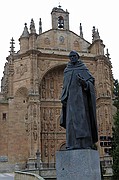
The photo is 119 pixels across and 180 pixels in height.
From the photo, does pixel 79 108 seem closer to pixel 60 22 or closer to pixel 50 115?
pixel 50 115

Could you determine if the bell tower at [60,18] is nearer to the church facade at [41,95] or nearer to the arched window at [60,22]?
the arched window at [60,22]

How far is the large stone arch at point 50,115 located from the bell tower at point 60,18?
6.32 meters

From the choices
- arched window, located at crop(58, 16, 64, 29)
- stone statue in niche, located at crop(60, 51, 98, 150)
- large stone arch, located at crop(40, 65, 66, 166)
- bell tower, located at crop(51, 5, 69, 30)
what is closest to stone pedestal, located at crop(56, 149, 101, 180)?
stone statue in niche, located at crop(60, 51, 98, 150)

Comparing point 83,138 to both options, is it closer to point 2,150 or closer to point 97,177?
point 97,177

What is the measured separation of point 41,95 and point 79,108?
2829 centimetres

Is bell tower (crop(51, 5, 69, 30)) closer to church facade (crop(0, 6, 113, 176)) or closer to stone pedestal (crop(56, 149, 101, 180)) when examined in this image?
church facade (crop(0, 6, 113, 176))

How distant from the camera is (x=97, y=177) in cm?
529

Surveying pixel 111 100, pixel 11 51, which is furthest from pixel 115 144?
pixel 11 51

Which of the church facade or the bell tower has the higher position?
the bell tower

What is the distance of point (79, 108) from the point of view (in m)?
5.56

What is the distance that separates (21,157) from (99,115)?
9534 millimetres

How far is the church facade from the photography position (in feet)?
100

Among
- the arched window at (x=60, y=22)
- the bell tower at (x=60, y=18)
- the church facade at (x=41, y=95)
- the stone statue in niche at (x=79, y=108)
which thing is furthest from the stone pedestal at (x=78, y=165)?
the arched window at (x=60, y=22)

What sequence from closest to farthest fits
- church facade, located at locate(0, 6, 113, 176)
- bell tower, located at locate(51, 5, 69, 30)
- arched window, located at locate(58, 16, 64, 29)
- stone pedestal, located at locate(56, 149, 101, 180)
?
stone pedestal, located at locate(56, 149, 101, 180)
church facade, located at locate(0, 6, 113, 176)
bell tower, located at locate(51, 5, 69, 30)
arched window, located at locate(58, 16, 64, 29)
